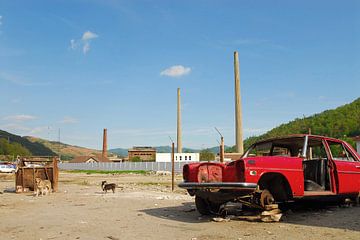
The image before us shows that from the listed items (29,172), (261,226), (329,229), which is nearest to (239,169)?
(261,226)

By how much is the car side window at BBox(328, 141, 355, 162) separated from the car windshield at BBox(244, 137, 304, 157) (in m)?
0.98

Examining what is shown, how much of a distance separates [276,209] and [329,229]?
1.24 metres

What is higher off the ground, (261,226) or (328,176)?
(328,176)

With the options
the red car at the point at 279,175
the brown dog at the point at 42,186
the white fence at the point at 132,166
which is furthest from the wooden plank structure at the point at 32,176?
the white fence at the point at 132,166

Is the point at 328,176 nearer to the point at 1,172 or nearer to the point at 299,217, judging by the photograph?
the point at 299,217

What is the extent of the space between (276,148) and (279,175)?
77.3 inches

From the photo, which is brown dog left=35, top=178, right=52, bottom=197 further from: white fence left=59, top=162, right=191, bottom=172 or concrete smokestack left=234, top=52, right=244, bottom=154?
white fence left=59, top=162, right=191, bottom=172

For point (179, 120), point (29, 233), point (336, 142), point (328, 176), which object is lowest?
point (29, 233)

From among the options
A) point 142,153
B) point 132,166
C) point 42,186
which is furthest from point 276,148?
point 142,153

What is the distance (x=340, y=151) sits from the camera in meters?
10.6

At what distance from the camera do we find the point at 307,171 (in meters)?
9.47

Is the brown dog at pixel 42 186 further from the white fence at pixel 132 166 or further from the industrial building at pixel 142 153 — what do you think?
the industrial building at pixel 142 153

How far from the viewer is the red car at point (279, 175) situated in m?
8.04

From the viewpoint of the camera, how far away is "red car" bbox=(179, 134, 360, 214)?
8.04m
